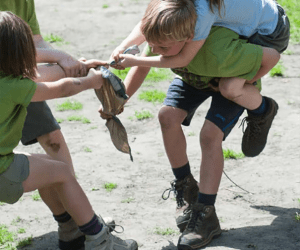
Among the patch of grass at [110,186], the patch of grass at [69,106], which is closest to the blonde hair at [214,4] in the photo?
the patch of grass at [110,186]

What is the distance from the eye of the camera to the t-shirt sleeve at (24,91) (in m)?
3.59

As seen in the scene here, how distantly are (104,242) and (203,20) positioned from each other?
151cm

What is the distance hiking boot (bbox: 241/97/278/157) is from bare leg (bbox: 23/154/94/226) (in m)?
1.50

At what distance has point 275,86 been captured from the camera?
7.35 meters

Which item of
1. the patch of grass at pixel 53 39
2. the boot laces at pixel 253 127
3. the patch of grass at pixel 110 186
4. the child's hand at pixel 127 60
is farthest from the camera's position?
the patch of grass at pixel 53 39

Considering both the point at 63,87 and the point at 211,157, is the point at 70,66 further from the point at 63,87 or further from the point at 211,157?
the point at 211,157

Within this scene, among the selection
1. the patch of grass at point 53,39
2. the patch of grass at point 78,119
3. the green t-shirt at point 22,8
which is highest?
the green t-shirt at point 22,8

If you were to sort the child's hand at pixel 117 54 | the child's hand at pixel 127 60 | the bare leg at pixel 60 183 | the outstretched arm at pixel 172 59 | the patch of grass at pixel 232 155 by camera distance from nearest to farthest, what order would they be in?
the bare leg at pixel 60 183 → the outstretched arm at pixel 172 59 → the child's hand at pixel 127 60 → the child's hand at pixel 117 54 → the patch of grass at pixel 232 155

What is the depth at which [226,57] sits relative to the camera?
13.6 ft

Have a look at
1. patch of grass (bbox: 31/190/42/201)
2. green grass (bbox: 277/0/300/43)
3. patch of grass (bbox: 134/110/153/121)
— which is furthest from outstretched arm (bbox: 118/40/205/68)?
green grass (bbox: 277/0/300/43)

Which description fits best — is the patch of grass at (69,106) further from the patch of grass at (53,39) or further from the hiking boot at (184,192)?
the hiking boot at (184,192)

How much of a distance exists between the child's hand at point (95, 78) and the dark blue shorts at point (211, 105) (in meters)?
0.67

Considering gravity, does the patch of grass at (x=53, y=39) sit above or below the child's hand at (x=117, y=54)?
below

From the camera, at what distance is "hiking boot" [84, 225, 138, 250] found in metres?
4.03
